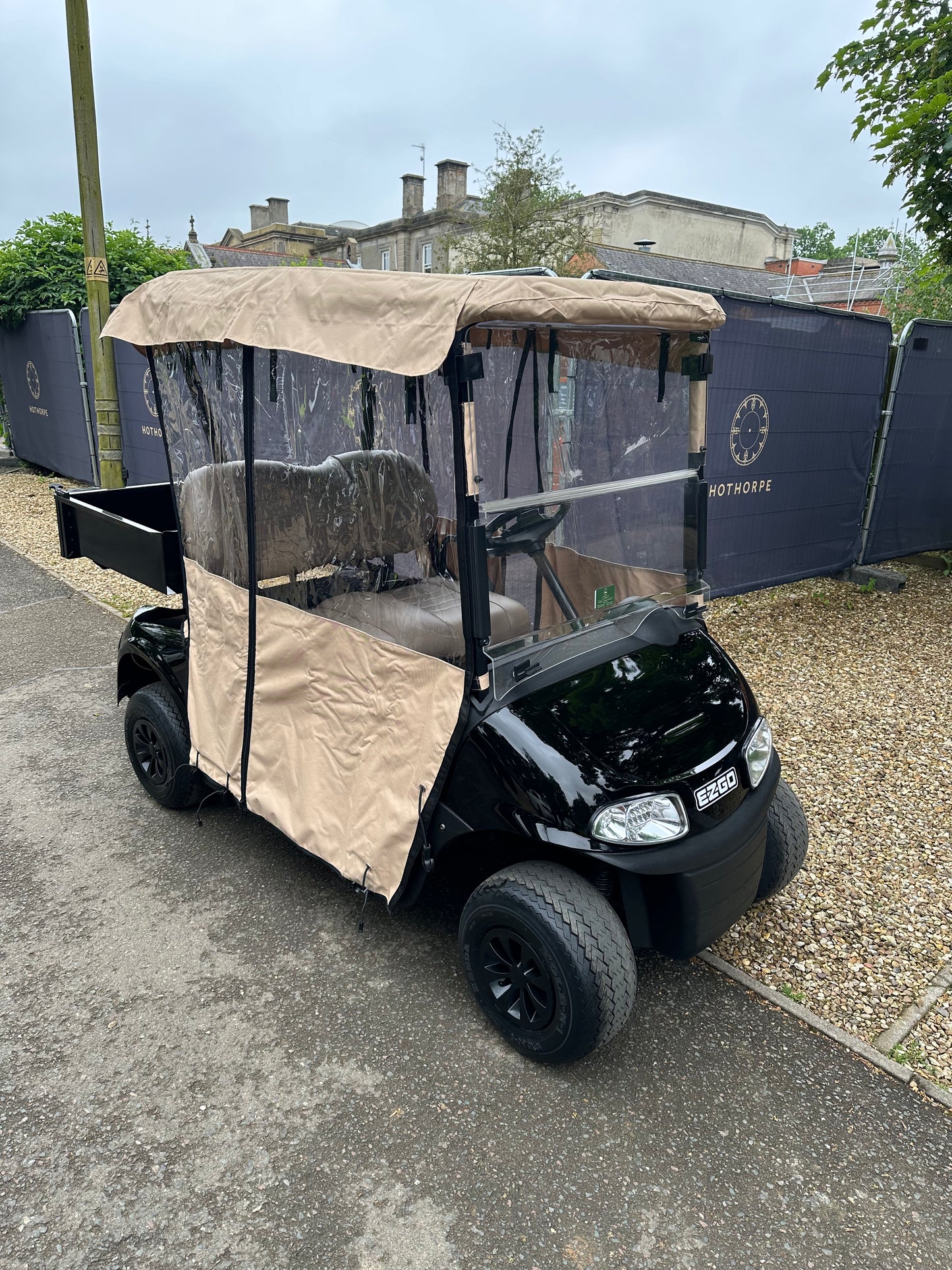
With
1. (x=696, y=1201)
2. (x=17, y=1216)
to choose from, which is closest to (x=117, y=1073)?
(x=17, y=1216)

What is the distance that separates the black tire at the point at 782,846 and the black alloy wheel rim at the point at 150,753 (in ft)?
8.15

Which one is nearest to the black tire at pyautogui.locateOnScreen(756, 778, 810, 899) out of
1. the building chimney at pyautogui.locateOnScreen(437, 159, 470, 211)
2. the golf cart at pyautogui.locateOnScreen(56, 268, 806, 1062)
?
the golf cart at pyautogui.locateOnScreen(56, 268, 806, 1062)

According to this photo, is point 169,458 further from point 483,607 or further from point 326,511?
point 483,607

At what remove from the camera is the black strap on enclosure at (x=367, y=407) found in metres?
2.61

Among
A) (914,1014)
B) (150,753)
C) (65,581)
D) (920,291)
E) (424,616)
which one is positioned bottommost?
(914,1014)

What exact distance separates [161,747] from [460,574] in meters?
1.98

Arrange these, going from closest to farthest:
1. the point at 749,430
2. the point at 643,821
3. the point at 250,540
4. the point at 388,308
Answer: the point at 388,308, the point at 643,821, the point at 250,540, the point at 749,430

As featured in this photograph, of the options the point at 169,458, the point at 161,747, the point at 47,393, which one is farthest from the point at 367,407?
the point at 47,393

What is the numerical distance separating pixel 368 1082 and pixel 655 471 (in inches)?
85.5

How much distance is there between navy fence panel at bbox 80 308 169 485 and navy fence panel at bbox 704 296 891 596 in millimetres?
6323

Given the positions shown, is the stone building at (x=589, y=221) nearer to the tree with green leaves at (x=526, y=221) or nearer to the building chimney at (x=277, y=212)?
the building chimney at (x=277, y=212)

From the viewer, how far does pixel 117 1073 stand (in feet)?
7.97

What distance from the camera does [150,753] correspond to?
12.4 feet

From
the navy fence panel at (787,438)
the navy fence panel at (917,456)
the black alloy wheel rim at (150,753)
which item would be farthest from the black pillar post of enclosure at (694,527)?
the navy fence panel at (917,456)
